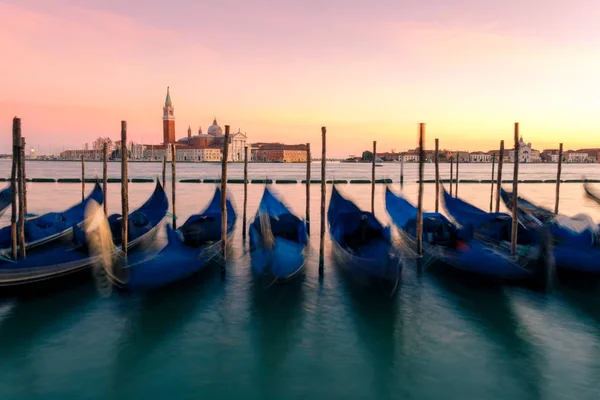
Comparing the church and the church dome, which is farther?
the church dome

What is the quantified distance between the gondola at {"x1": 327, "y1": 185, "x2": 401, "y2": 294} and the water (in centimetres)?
34

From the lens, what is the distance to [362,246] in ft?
25.2

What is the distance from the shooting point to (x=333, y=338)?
514cm

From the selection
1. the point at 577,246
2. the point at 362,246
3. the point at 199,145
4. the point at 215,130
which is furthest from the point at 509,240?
the point at 215,130

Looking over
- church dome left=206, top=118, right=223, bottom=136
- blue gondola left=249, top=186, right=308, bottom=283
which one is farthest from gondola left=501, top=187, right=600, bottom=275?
church dome left=206, top=118, right=223, bottom=136

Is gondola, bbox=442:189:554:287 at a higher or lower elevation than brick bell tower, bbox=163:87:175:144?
lower

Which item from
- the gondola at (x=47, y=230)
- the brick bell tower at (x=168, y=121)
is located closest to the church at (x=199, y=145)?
the brick bell tower at (x=168, y=121)

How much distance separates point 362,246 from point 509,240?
294cm

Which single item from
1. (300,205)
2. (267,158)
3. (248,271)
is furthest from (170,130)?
(248,271)

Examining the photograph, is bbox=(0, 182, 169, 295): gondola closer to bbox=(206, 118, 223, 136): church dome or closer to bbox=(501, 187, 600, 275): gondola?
bbox=(501, 187, 600, 275): gondola

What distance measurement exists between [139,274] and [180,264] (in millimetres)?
626

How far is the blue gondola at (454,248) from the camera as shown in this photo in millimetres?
6309

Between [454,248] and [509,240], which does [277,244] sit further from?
[509,240]

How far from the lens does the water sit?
13.6 feet
